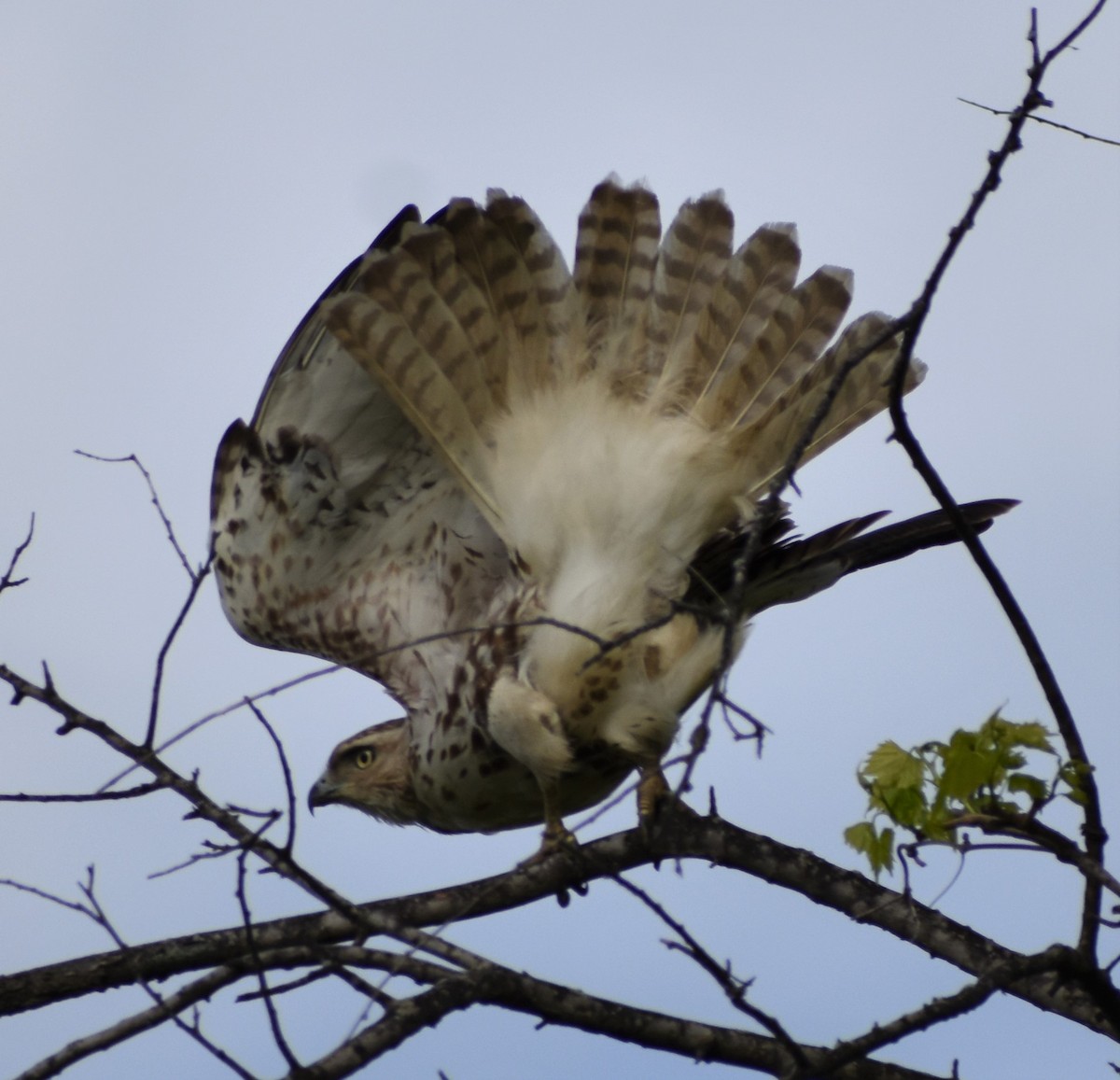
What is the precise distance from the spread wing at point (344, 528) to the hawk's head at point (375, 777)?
0.68ft

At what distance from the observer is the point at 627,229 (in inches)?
172

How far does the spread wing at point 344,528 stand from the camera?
4.68 m

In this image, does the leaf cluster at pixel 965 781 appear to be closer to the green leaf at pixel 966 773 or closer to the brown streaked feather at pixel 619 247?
the green leaf at pixel 966 773

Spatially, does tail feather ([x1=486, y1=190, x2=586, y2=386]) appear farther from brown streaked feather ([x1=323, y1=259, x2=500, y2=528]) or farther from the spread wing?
the spread wing

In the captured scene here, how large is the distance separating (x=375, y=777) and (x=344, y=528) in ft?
2.47

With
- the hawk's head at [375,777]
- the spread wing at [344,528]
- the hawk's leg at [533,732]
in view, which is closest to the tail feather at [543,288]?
the spread wing at [344,528]

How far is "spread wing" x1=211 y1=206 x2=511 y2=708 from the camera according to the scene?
15.4ft

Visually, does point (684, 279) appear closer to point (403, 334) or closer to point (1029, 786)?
point (403, 334)

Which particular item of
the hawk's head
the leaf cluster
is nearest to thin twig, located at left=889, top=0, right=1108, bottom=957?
the leaf cluster

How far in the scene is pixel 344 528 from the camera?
4855mm

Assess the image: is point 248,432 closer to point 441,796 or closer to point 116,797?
point 441,796

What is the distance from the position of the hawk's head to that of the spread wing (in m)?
0.21

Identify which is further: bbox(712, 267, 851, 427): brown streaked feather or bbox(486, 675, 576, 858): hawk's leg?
bbox(712, 267, 851, 427): brown streaked feather

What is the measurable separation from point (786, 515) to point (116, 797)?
1986mm
